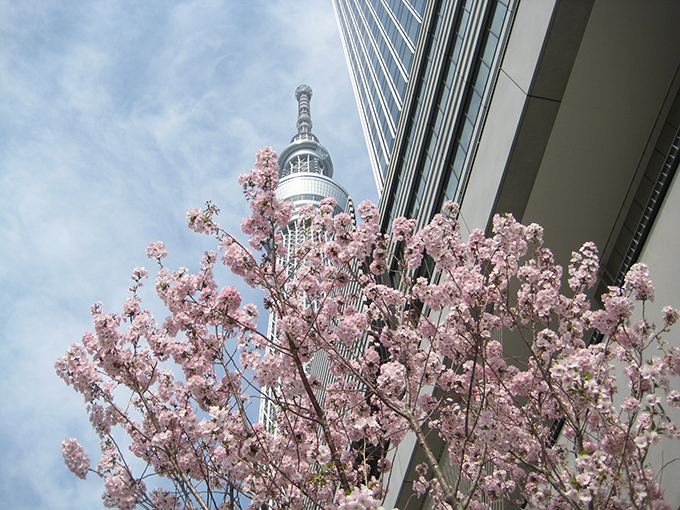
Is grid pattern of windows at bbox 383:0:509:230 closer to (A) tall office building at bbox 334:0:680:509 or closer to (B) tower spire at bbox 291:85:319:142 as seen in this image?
(A) tall office building at bbox 334:0:680:509

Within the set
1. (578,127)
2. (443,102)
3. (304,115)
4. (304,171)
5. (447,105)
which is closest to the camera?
(578,127)

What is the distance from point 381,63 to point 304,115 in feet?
322

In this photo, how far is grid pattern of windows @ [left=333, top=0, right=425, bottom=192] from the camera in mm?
41750

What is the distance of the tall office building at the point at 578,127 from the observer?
9188mm

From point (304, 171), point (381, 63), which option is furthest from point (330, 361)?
point (304, 171)

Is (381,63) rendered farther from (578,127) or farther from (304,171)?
(304,171)

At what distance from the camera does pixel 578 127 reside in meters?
10.6

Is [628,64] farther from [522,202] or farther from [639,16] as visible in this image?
[522,202]

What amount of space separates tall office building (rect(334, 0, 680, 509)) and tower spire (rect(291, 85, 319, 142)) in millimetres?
128527

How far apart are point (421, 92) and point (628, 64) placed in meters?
11.5

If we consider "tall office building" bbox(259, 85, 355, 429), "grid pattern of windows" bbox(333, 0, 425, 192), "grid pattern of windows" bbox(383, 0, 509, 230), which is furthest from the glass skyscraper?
"tall office building" bbox(259, 85, 355, 429)

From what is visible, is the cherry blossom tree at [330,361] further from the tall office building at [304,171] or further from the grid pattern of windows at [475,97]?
the tall office building at [304,171]

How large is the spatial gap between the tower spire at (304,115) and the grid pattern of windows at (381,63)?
6633 cm

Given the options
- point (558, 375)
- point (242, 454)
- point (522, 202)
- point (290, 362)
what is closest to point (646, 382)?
point (558, 375)
